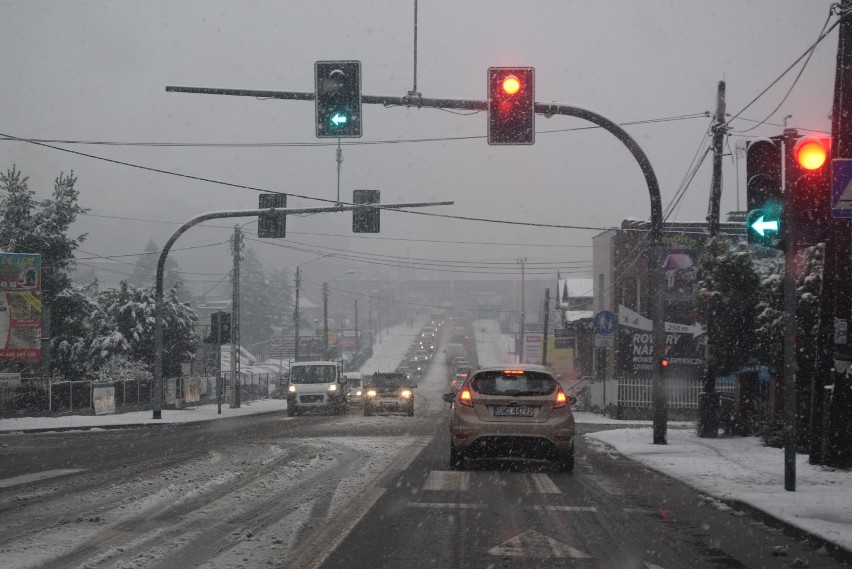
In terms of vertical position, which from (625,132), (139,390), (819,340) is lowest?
(139,390)

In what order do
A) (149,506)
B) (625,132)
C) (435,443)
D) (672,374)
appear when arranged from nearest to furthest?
(149,506) < (625,132) < (435,443) < (672,374)

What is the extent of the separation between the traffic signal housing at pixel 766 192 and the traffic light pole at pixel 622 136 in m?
4.79

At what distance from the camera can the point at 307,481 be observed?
12055 mm

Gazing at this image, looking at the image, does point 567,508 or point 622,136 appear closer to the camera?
point 567,508

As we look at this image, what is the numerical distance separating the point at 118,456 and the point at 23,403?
19745 millimetres

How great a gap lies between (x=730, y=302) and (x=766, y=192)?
9.96 metres

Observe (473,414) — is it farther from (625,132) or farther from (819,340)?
(625,132)

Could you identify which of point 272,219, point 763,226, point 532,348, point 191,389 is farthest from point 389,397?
point 532,348

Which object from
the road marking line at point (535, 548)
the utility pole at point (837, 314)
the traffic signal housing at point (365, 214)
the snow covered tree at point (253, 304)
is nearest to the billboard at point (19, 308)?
the traffic signal housing at point (365, 214)

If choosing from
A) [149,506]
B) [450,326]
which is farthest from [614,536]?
[450,326]

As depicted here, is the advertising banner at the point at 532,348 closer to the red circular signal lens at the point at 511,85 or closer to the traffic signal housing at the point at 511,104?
the traffic signal housing at the point at 511,104

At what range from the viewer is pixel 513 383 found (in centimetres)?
1398

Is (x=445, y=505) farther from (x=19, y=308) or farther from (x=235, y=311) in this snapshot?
(x=235, y=311)

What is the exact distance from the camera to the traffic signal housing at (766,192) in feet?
36.9
